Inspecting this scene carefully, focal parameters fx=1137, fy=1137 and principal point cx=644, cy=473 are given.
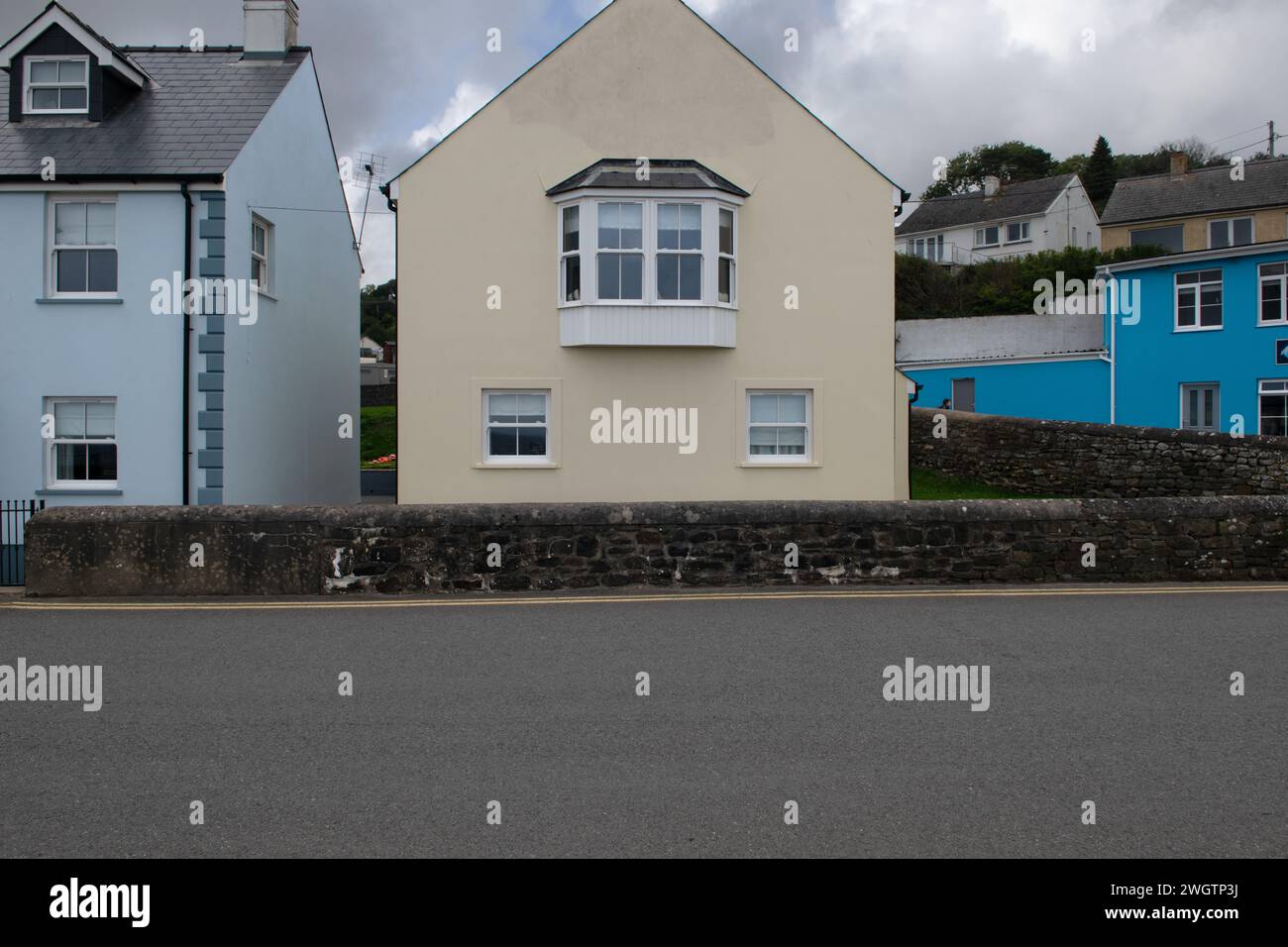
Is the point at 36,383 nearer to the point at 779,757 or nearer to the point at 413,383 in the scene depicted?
the point at 413,383

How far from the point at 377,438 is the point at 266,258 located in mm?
17662

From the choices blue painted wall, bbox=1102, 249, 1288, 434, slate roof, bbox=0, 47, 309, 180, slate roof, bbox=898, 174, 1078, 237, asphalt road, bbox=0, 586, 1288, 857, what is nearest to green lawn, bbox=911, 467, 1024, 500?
blue painted wall, bbox=1102, 249, 1288, 434

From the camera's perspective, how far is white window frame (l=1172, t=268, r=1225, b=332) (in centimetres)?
3355

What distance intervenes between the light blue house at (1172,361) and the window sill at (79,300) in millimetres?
23229

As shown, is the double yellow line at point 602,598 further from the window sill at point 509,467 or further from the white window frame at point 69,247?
the white window frame at point 69,247

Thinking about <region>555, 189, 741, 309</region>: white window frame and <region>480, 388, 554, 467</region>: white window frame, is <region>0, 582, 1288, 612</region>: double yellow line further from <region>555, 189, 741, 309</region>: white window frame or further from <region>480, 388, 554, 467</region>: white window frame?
<region>555, 189, 741, 309</region>: white window frame

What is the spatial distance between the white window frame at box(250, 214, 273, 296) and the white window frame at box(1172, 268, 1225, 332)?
2608 centimetres

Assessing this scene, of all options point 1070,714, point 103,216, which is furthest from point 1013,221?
point 1070,714

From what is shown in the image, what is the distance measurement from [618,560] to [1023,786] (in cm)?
775

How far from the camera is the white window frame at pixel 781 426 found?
21.1 metres

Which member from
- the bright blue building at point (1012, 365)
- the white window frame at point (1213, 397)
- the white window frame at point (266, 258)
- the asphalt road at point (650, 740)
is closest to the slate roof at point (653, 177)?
the white window frame at point (266, 258)

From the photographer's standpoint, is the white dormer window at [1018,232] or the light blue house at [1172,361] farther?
the white dormer window at [1018,232]

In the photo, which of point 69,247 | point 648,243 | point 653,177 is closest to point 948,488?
point 648,243

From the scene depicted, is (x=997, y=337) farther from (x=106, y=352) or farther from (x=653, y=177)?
(x=106, y=352)
